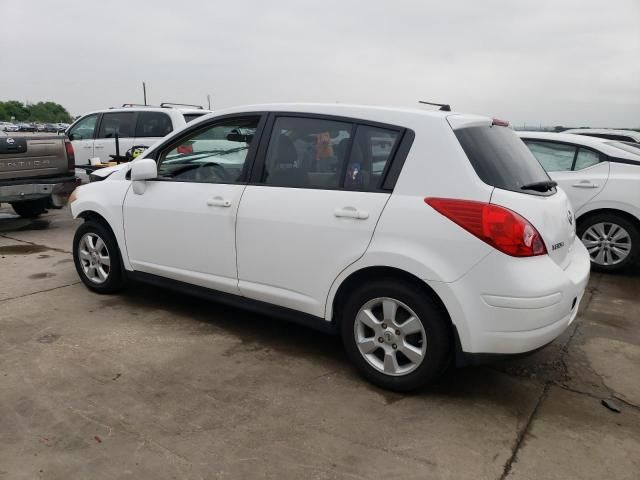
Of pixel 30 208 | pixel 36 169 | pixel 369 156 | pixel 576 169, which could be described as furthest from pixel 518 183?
pixel 30 208

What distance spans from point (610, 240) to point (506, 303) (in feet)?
13.0

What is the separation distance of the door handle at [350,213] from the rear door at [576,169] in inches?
156

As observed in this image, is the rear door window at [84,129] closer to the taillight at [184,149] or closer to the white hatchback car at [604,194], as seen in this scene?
the taillight at [184,149]

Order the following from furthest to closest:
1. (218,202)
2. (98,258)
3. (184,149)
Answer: (98,258) < (184,149) < (218,202)

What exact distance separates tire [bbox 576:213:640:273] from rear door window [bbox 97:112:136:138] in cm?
715

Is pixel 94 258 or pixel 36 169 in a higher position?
pixel 36 169

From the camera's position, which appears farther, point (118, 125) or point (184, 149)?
point (118, 125)

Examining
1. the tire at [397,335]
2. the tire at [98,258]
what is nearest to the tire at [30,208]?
the tire at [98,258]

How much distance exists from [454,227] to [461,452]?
3.65 ft

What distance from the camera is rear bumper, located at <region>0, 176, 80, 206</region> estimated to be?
7.20 m

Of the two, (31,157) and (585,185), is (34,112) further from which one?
(585,185)

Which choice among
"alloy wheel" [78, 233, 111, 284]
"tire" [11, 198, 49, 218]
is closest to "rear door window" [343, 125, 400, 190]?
"alloy wheel" [78, 233, 111, 284]

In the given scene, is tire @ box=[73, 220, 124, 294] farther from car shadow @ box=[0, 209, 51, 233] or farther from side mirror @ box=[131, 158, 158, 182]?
car shadow @ box=[0, 209, 51, 233]

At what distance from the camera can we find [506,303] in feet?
9.04
